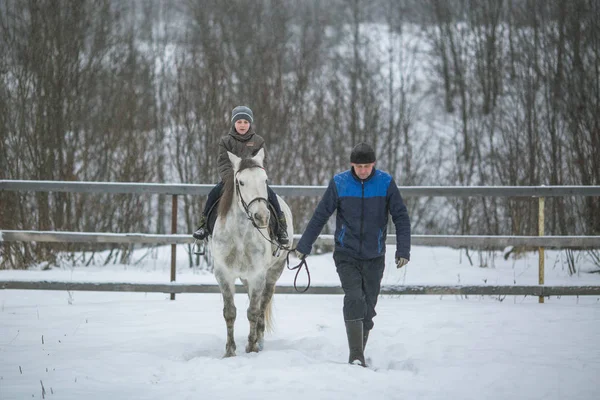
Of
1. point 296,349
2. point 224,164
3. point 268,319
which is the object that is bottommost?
point 296,349

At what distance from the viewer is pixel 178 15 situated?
3472 cm

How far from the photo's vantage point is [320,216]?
5.16 m

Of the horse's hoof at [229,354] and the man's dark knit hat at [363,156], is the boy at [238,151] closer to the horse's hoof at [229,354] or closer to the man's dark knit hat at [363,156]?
the horse's hoof at [229,354]

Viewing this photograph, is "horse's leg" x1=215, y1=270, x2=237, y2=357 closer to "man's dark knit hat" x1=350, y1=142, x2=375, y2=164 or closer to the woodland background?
"man's dark knit hat" x1=350, y1=142, x2=375, y2=164

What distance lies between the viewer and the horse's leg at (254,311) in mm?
5602

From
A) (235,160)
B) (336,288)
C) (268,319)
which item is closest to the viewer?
(235,160)

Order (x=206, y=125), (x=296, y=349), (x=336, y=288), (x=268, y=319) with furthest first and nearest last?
1. (x=206, y=125)
2. (x=336, y=288)
3. (x=268, y=319)
4. (x=296, y=349)

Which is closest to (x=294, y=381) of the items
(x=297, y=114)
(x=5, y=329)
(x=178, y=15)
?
(x=5, y=329)

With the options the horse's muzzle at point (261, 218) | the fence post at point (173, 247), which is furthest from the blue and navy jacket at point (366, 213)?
the fence post at point (173, 247)

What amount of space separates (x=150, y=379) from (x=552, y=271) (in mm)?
7977

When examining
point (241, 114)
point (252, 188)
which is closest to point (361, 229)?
point (252, 188)

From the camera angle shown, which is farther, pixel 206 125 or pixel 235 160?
pixel 206 125

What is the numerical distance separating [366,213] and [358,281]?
60cm

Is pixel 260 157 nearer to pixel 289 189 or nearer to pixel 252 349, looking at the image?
pixel 252 349
